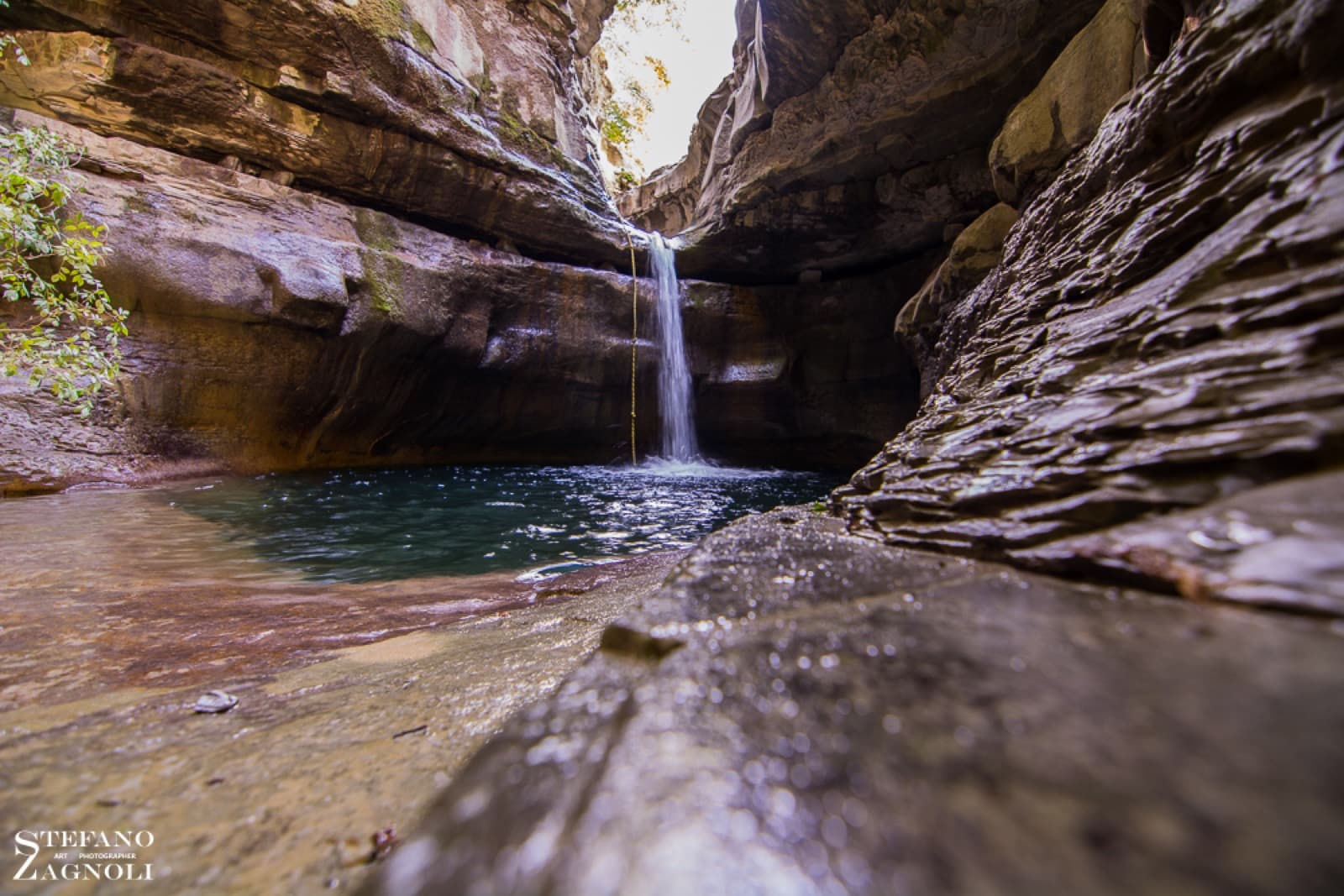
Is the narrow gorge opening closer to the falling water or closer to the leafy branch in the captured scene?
the leafy branch

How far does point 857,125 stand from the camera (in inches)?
345

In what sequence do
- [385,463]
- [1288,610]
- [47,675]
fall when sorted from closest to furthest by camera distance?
[1288,610] → [47,675] → [385,463]

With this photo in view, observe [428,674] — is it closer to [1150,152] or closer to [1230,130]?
[1230,130]

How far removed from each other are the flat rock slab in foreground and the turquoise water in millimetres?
3408

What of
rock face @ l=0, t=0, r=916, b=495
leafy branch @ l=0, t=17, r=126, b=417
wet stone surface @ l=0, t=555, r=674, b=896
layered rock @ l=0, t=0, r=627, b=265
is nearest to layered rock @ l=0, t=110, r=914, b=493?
rock face @ l=0, t=0, r=916, b=495

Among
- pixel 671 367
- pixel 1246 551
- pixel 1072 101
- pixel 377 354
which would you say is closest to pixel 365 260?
pixel 377 354

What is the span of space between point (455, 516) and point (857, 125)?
9.25 meters

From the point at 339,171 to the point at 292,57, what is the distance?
1553 mm

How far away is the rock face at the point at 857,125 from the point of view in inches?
287

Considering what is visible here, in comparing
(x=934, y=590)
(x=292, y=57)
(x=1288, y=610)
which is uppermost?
(x=292, y=57)

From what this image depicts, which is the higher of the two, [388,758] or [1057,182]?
[1057,182]

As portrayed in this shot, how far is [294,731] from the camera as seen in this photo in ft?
4.46

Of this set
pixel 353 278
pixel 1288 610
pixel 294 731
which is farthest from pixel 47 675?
pixel 353 278

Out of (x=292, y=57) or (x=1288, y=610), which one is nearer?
(x=1288, y=610)
